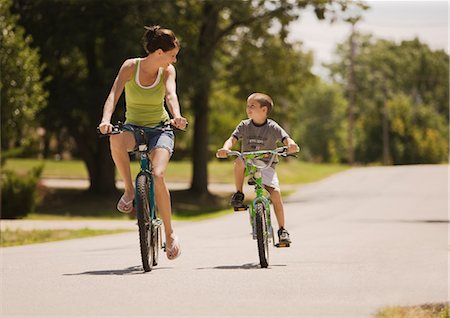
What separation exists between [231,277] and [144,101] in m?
1.78

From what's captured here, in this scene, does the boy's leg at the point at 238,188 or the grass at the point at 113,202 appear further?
the grass at the point at 113,202

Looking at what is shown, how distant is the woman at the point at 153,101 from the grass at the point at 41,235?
7.41m

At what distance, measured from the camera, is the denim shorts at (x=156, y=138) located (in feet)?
26.1

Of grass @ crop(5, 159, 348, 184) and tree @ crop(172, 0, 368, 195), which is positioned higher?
tree @ crop(172, 0, 368, 195)

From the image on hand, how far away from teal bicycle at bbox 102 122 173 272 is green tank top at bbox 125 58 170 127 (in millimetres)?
86

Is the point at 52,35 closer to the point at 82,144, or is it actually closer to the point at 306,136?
the point at 82,144

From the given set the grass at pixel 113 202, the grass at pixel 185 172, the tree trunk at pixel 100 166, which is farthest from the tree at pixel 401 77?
the tree trunk at pixel 100 166

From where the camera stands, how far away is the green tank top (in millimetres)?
7887

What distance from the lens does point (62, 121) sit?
30.7m

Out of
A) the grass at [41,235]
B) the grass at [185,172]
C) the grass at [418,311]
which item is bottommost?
the grass at [185,172]

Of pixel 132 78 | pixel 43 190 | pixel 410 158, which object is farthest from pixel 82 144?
pixel 410 158

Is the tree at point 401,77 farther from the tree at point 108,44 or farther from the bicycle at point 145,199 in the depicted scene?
the bicycle at point 145,199

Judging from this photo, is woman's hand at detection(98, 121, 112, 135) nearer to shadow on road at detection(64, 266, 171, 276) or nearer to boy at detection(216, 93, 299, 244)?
boy at detection(216, 93, 299, 244)

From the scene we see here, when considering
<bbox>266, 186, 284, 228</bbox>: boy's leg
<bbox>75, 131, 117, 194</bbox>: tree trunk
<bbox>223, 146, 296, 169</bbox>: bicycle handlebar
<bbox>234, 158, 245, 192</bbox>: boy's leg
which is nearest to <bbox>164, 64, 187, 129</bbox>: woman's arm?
<bbox>223, 146, 296, 169</bbox>: bicycle handlebar
